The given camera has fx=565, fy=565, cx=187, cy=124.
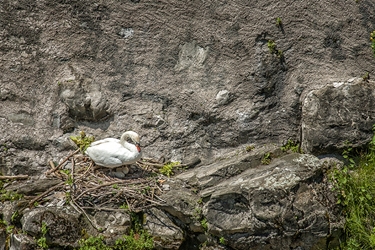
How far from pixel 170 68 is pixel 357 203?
3076 millimetres

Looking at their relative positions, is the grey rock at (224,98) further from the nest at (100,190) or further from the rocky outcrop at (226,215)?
the nest at (100,190)

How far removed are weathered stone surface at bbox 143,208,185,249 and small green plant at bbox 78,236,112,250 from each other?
545mm

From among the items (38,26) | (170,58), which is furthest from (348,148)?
(38,26)

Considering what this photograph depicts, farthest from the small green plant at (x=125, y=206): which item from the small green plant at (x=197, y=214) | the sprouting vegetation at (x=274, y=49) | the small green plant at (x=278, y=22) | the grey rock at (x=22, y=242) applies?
the small green plant at (x=278, y=22)

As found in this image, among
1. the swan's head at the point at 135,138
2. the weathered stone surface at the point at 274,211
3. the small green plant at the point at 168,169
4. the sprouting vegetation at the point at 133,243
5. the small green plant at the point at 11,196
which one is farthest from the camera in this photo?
the small green plant at the point at 168,169

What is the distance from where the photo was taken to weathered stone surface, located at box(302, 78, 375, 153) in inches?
286

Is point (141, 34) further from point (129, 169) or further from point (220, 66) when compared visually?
point (129, 169)

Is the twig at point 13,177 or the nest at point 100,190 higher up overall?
the nest at point 100,190

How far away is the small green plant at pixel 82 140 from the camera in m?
7.64

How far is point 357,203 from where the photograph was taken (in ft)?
21.9

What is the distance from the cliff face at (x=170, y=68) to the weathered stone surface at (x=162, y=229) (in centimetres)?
125

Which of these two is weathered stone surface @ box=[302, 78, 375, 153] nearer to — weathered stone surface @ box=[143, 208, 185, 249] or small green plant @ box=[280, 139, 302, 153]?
small green plant @ box=[280, 139, 302, 153]

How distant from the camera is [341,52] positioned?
771cm

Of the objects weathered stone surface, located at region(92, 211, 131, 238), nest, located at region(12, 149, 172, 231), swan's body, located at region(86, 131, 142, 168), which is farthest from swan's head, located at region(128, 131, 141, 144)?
weathered stone surface, located at region(92, 211, 131, 238)
